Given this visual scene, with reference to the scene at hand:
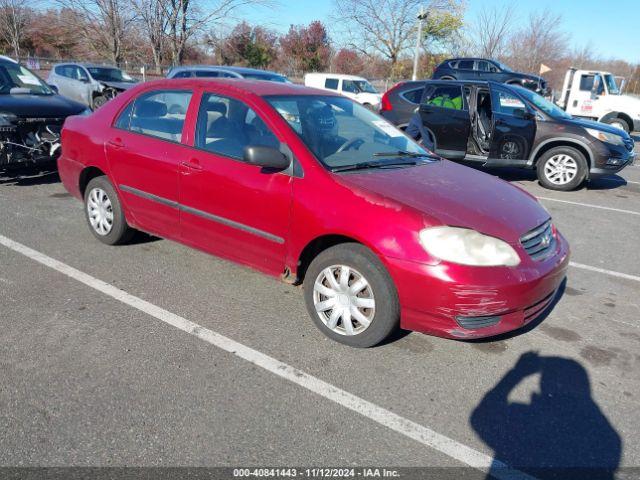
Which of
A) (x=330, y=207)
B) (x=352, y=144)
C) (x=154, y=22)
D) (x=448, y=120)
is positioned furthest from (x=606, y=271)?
(x=154, y=22)

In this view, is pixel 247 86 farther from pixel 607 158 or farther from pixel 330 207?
pixel 607 158

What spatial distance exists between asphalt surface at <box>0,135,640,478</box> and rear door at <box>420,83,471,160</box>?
15.4ft

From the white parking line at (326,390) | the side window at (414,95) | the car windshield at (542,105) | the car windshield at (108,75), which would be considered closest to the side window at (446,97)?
the side window at (414,95)

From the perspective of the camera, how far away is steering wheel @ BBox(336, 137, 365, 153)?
363 centimetres

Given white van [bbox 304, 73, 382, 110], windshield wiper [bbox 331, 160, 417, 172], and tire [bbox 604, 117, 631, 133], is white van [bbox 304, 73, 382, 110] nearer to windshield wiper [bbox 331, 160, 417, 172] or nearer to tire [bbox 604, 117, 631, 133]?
tire [bbox 604, 117, 631, 133]

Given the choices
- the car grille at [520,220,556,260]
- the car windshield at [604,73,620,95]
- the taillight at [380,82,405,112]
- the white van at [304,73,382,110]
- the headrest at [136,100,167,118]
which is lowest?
the car grille at [520,220,556,260]

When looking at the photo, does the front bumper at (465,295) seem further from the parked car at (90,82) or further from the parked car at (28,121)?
the parked car at (90,82)

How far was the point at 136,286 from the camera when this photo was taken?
3953 millimetres

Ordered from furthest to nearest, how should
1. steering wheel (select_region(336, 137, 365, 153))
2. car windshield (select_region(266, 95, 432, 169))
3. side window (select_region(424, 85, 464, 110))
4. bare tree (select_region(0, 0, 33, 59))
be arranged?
bare tree (select_region(0, 0, 33, 59)) < side window (select_region(424, 85, 464, 110)) < steering wheel (select_region(336, 137, 365, 153)) < car windshield (select_region(266, 95, 432, 169))

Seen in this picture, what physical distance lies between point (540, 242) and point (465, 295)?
0.79m

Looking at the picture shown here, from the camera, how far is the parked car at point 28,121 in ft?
20.6

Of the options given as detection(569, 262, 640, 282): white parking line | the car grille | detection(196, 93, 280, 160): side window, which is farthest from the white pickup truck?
detection(196, 93, 280, 160): side window

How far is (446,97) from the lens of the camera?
29.3 ft

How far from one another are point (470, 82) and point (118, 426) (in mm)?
8228
